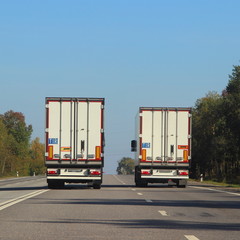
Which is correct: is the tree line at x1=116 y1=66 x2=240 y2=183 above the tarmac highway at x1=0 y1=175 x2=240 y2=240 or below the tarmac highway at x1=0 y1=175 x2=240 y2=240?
above

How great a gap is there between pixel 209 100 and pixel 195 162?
38.5ft

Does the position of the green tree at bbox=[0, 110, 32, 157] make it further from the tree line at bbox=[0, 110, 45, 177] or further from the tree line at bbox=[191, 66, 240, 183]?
the tree line at bbox=[191, 66, 240, 183]

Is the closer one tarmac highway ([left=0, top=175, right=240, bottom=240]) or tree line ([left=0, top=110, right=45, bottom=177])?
tarmac highway ([left=0, top=175, right=240, bottom=240])

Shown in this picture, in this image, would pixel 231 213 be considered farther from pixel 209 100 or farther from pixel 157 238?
pixel 209 100

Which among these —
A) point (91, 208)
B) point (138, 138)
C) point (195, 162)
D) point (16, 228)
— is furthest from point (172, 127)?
point (195, 162)

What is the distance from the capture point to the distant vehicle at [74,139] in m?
33.1

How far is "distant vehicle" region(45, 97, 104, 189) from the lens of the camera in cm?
3309

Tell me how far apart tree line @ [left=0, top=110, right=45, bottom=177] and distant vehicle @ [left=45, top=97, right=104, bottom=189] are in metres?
101

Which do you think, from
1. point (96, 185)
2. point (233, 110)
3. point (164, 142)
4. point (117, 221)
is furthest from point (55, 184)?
point (233, 110)

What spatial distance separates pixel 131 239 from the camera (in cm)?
1197

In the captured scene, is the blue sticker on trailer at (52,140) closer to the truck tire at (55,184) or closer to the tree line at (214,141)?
the truck tire at (55,184)

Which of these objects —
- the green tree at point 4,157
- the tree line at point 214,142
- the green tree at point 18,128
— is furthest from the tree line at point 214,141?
the green tree at point 18,128

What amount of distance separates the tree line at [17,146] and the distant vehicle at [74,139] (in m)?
101

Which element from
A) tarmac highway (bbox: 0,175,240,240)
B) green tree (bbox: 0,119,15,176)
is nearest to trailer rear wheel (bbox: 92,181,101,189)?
tarmac highway (bbox: 0,175,240,240)
